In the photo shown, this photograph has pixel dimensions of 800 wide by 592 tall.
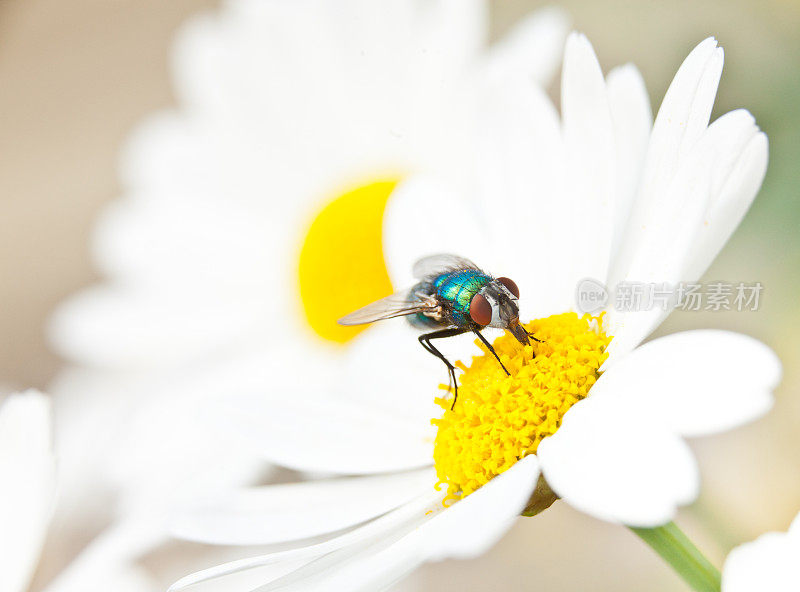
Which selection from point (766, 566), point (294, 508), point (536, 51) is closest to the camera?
point (766, 566)

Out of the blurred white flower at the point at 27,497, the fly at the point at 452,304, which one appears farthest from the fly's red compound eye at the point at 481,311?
the blurred white flower at the point at 27,497

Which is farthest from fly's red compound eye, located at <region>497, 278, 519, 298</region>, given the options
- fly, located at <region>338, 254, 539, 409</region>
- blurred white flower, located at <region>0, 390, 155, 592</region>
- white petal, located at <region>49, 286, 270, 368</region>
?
white petal, located at <region>49, 286, 270, 368</region>

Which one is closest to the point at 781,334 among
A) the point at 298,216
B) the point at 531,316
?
the point at 531,316

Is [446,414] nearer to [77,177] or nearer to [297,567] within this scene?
[297,567]

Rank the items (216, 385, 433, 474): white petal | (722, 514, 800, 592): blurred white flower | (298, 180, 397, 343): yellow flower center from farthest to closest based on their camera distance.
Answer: (298, 180, 397, 343): yellow flower center < (216, 385, 433, 474): white petal < (722, 514, 800, 592): blurred white flower

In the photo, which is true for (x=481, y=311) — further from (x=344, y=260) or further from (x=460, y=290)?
(x=344, y=260)

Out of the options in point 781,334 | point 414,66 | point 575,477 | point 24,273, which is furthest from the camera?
point 24,273

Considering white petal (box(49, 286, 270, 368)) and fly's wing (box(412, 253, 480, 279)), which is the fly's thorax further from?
white petal (box(49, 286, 270, 368))

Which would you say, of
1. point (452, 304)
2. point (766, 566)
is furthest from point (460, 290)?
point (766, 566)
